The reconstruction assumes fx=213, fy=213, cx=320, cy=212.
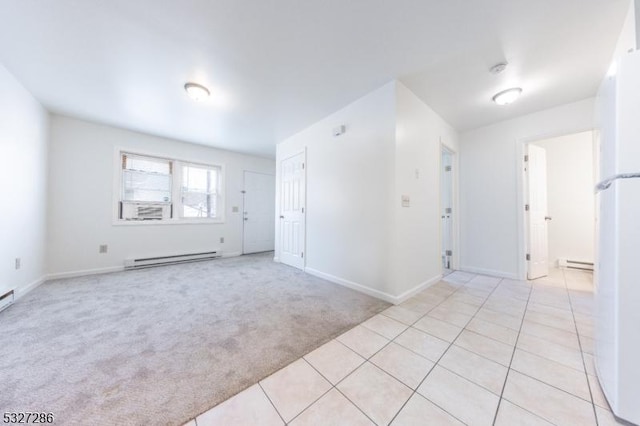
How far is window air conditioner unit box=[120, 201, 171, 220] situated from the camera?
12.4 feet

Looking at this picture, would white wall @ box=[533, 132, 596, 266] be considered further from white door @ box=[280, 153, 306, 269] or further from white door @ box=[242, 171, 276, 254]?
white door @ box=[242, 171, 276, 254]

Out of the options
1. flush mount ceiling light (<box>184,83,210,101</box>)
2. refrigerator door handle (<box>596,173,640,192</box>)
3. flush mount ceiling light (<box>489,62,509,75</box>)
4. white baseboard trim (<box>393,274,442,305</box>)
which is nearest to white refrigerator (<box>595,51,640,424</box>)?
refrigerator door handle (<box>596,173,640,192</box>)

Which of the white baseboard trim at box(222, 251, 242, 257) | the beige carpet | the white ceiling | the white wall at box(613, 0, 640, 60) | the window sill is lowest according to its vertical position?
the beige carpet

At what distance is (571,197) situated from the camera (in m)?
3.80

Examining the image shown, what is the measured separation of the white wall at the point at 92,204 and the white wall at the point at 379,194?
121 inches

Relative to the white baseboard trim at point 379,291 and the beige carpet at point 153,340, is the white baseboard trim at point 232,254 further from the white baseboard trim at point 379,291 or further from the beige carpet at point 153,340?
the white baseboard trim at point 379,291

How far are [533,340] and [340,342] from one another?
150 cm

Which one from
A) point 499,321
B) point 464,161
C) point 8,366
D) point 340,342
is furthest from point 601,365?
point 8,366

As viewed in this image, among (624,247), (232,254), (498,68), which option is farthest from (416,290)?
(232,254)

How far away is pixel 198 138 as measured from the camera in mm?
4203

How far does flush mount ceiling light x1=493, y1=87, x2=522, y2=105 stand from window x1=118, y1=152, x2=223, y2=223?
505cm

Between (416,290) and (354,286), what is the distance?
0.75m

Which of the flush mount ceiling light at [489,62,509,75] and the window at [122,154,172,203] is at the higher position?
the flush mount ceiling light at [489,62,509,75]

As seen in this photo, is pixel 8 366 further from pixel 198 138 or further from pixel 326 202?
pixel 198 138
